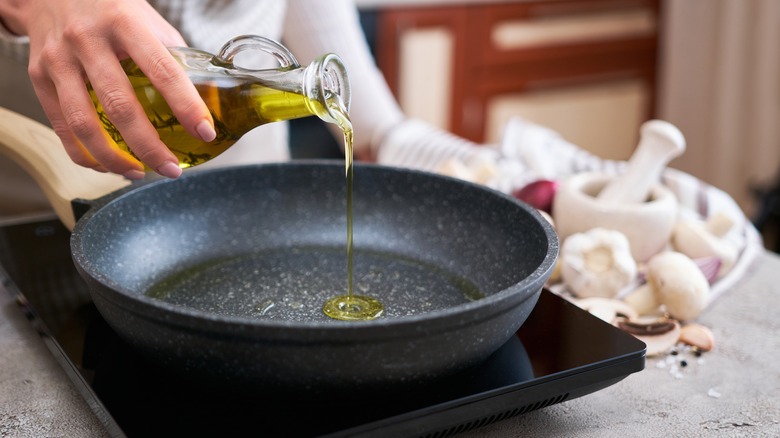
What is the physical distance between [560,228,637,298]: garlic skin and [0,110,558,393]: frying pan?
92 mm

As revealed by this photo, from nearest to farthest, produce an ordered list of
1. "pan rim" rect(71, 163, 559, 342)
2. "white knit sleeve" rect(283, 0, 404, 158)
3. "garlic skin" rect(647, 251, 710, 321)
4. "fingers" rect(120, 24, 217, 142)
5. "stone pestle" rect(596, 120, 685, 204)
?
"pan rim" rect(71, 163, 559, 342) → "fingers" rect(120, 24, 217, 142) → "garlic skin" rect(647, 251, 710, 321) → "stone pestle" rect(596, 120, 685, 204) → "white knit sleeve" rect(283, 0, 404, 158)

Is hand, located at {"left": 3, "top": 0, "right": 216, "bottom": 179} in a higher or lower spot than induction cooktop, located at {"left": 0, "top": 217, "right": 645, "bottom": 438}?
higher

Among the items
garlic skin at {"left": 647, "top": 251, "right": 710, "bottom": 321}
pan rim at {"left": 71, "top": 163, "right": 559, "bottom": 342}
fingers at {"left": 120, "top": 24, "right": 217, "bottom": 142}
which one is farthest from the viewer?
garlic skin at {"left": 647, "top": 251, "right": 710, "bottom": 321}

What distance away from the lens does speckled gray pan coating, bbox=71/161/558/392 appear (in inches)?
20.0

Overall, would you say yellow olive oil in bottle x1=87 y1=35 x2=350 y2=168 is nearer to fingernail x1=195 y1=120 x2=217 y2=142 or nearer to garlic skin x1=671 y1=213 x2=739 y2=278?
fingernail x1=195 y1=120 x2=217 y2=142

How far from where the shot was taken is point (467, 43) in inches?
88.7

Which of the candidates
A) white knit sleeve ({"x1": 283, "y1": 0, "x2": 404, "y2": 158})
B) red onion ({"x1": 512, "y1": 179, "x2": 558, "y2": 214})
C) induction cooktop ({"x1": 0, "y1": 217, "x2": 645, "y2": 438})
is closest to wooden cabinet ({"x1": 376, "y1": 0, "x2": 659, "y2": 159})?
white knit sleeve ({"x1": 283, "y1": 0, "x2": 404, "y2": 158})

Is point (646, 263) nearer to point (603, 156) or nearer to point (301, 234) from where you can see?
point (301, 234)

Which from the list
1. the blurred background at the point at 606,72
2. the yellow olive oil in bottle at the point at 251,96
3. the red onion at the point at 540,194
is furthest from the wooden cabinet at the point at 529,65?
the yellow olive oil in bottle at the point at 251,96

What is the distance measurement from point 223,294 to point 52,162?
25 centimetres

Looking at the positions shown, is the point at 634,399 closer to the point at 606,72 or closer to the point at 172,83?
the point at 172,83

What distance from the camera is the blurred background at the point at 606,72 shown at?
2186 millimetres

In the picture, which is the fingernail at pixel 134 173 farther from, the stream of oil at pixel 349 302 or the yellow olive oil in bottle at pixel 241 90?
the stream of oil at pixel 349 302

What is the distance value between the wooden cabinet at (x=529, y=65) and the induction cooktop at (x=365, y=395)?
5.12 feet
